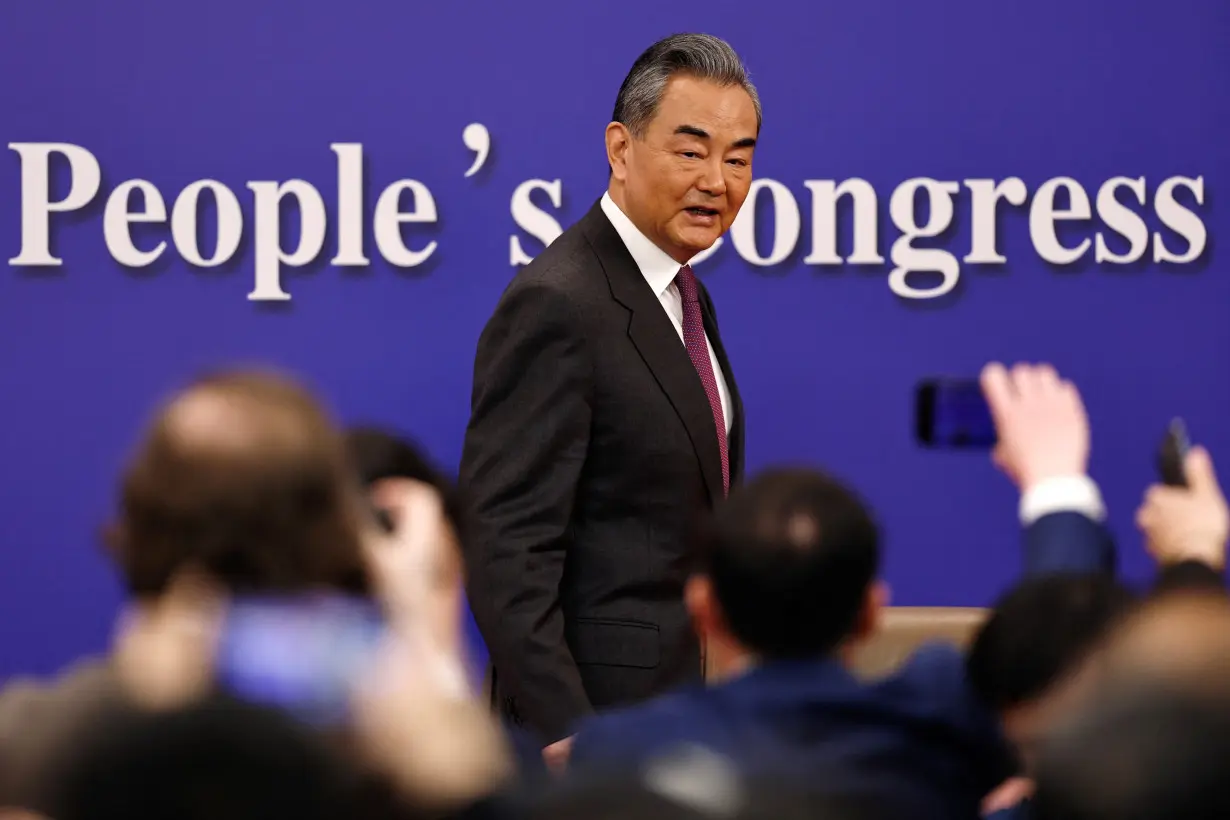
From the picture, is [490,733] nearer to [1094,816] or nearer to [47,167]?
[1094,816]

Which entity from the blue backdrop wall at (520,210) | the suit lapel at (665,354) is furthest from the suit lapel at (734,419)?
the blue backdrop wall at (520,210)

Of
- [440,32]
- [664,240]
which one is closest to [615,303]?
[664,240]

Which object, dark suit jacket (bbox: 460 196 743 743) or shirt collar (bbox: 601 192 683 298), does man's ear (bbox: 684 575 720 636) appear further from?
shirt collar (bbox: 601 192 683 298)

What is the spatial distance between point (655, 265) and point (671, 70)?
12.5 inches

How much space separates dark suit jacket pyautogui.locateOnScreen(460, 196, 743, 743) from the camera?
2.46 metres

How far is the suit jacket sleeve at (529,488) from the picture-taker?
7.95ft

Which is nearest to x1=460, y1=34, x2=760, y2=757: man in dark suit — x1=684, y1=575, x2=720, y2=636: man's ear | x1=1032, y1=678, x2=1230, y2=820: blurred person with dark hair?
x1=684, y1=575, x2=720, y2=636: man's ear

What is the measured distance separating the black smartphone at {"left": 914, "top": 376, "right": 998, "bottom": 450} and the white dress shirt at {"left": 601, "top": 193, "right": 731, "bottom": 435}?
0.70 metres

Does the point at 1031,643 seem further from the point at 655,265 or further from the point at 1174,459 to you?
the point at 655,265

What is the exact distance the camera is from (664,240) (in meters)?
2.74

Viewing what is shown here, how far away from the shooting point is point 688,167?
2.73 meters

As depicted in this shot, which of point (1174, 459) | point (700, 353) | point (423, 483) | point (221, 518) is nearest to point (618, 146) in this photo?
point (700, 353)

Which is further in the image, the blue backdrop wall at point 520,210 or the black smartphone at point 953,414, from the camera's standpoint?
the blue backdrop wall at point 520,210

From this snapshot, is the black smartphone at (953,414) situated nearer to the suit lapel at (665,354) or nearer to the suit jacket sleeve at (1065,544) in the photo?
the suit jacket sleeve at (1065,544)
